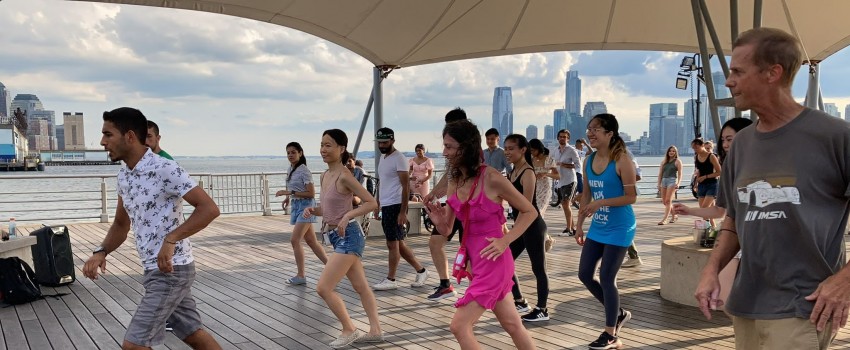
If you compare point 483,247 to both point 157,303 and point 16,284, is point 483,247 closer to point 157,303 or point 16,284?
point 157,303

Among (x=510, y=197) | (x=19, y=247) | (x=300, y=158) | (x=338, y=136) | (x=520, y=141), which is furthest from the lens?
(x=300, y=158)

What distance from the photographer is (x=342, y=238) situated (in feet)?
16.5

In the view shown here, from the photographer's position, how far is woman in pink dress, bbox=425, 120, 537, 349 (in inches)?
142

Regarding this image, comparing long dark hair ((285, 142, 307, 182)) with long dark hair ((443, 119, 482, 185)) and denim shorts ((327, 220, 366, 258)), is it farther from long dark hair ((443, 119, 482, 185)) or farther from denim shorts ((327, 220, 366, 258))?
long dark hair ((443, 119, 482, 185))

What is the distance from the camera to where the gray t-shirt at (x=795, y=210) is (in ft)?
6.39

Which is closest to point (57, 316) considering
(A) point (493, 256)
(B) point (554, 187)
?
(A) point (493, 256)

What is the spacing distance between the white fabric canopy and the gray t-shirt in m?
8.08

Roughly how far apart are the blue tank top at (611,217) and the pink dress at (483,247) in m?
1.15

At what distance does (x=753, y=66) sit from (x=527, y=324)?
3.94 metres

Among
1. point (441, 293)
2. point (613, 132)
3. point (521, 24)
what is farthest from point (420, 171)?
point (613, 132)

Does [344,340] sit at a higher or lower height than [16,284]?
lower

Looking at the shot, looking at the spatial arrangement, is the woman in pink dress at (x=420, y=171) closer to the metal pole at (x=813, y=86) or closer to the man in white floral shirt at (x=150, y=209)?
the metal pole at (x=813, y=86)

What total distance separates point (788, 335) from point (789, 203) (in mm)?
384

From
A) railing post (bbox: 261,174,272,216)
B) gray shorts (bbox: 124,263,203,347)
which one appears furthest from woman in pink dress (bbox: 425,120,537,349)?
railing post (bbox: 261,174,272,216)
